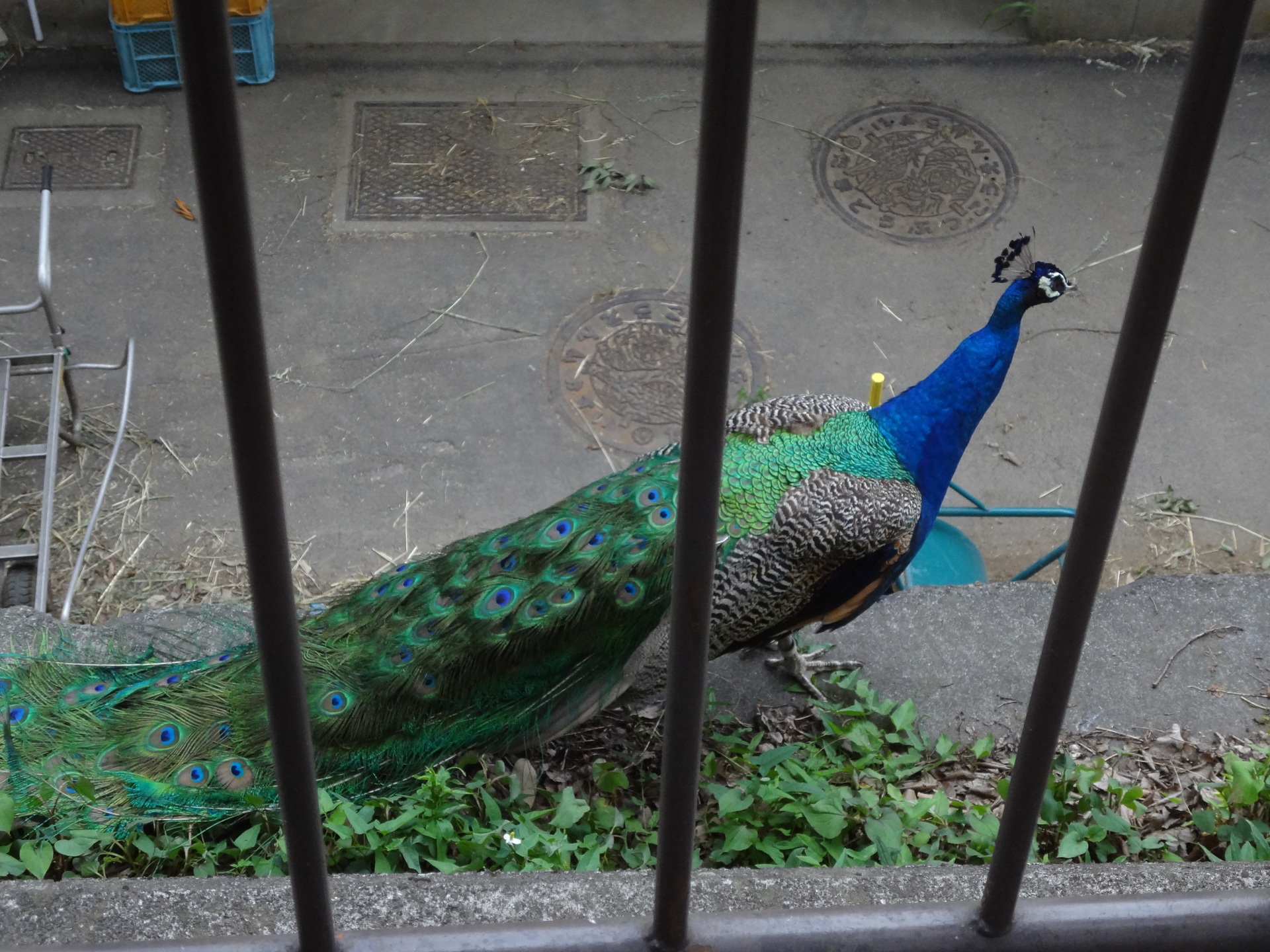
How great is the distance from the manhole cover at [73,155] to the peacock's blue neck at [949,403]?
3.79m

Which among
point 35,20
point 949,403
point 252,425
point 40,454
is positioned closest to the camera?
point 252,425

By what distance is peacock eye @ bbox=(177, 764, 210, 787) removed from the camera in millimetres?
2518

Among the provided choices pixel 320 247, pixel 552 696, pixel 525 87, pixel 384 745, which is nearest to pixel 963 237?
pixel 525 87

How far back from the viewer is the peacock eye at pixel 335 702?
277 centimetres

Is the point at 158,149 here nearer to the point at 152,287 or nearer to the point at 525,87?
the point at 152,287

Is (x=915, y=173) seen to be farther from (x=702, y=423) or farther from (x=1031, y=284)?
(x=702, y=423)

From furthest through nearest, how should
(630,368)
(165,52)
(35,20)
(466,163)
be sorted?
(35,20), (165,52), (466,163), (630,368)

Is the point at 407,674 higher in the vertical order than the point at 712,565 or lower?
lower

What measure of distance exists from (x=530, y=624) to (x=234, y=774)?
71 centimetres

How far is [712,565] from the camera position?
747mm

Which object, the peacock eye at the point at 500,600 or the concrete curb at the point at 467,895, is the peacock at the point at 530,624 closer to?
the peacock eye at the point at 500,600

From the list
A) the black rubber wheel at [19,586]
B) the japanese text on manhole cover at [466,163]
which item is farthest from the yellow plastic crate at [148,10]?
the black rubber wheel at [19,586]

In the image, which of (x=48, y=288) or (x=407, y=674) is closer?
(x=407, y=674)

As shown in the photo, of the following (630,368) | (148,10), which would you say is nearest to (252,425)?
(630,368)
